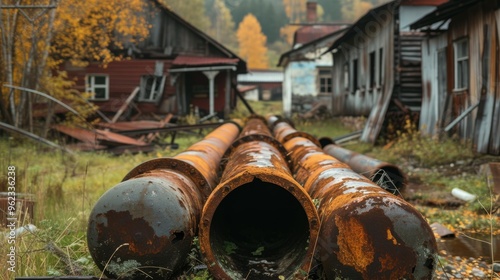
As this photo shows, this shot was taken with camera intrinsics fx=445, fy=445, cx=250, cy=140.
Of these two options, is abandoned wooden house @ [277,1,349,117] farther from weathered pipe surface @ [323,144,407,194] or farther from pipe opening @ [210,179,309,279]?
pipe opening @ [210,179,309,279]

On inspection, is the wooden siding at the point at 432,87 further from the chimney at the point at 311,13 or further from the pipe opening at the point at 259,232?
the chimney at the point at 311,13

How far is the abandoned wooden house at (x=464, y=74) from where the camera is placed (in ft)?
30.1

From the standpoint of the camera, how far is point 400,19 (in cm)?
1441

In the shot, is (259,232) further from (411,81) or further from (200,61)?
(200,61)

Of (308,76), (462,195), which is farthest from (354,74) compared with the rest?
(462,195)

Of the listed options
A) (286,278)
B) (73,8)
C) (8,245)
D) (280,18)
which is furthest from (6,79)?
(280,18)

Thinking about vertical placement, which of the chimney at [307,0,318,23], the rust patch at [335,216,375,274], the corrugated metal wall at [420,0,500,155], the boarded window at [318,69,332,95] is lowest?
the rust patch at [335,216,375,274]

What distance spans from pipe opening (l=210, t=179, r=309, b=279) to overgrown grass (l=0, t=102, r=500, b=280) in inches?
11.5

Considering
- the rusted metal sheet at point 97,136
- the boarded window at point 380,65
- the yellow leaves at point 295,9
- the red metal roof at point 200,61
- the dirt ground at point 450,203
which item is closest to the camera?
the dirt ground at point 450,203

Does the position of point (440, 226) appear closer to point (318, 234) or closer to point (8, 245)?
point (318, 234)

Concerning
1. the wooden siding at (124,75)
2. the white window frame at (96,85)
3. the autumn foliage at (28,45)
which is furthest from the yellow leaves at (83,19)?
the white window frame at (96,85)

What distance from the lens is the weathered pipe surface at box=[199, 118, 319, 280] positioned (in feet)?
10.3

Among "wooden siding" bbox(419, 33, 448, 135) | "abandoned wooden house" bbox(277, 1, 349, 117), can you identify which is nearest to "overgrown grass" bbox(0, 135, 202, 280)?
"wooden siding" bbox(419, 33, 448, 135)

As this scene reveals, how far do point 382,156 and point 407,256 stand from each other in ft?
29.9
